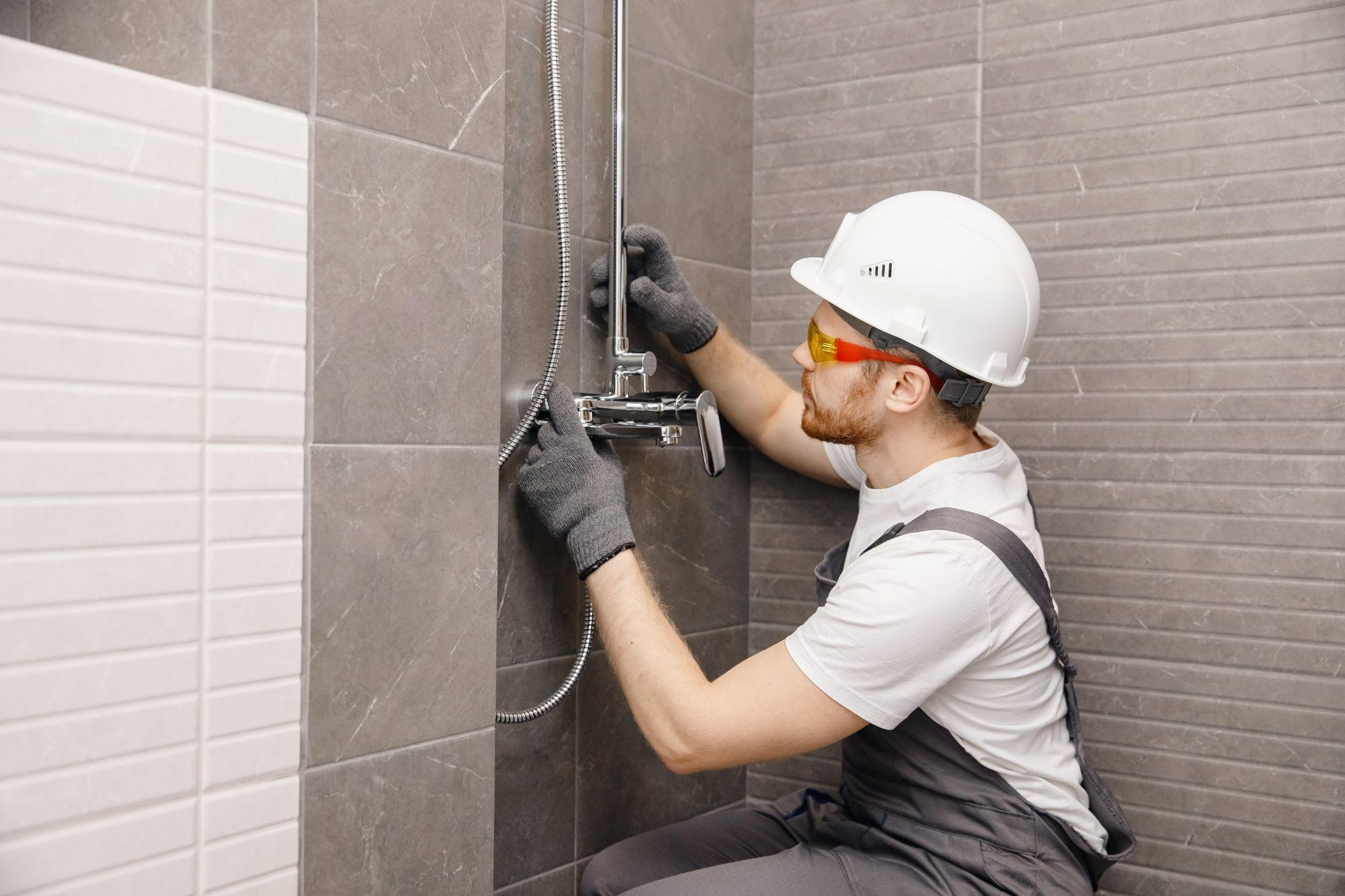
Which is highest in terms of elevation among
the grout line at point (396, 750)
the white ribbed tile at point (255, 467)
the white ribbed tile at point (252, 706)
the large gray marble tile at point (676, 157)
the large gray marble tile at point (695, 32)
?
the large gray marble tile at point (695, 32)

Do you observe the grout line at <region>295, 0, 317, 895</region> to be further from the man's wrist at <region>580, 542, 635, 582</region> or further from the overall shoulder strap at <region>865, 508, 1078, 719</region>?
the overall shoulder strap at <region>865, 508, 1078, 719</region>

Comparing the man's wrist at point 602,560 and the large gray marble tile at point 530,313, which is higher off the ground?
the large gray marble tile at point 530,313

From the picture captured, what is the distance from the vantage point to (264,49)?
1005 mm

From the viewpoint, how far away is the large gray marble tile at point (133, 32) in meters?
0.94

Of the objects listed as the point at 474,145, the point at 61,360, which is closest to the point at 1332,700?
the point at 474,145

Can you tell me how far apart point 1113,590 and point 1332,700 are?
33 cm

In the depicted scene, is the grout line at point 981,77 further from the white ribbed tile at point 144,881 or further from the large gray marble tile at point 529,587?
the white ribbed tile at point 144,881

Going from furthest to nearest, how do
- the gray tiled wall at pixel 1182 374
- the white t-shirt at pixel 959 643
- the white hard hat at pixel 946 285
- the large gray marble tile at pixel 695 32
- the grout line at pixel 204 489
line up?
1. the large gray marble tile at pixel 695 32
2. the gray tiled wall at pixel 1182 374
3. the white hard hat at pixel 946 285
4. the white t-shirt at pixel 959 643
5. the grout line at pixel 204 489

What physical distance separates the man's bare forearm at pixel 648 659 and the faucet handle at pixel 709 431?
0.56 feet

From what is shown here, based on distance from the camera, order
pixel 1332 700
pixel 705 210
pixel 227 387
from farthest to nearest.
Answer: pixel 705 210 < pixel 1332 700 < pixel 227 387

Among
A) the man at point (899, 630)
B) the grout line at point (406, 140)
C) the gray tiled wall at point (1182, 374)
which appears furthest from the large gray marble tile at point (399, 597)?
the gray tiled wall at point (1182, 374)

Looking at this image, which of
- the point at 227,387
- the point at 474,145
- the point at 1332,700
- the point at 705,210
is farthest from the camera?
the point at 705,210

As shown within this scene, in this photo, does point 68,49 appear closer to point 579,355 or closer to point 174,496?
point 174,496

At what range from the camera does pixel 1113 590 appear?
67.1 inches
